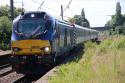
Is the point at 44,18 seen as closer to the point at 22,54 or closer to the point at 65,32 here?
the point at 22,54

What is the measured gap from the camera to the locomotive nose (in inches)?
714

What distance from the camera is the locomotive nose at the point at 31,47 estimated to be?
18.1 metres

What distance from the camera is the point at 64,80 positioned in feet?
43.1

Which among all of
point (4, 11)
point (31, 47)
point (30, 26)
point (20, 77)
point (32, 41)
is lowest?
point (20, 77)

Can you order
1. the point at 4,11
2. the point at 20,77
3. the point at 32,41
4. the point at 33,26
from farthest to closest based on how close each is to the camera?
the point at 4,11 → the point at 20,77 → the point at 33,26 → the point at 32,41

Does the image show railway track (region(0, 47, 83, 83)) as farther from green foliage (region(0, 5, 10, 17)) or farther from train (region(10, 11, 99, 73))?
green foliage (region(0, 5, 10, 17))

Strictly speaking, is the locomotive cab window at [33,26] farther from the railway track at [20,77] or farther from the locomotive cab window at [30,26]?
the railway track at [20,77]

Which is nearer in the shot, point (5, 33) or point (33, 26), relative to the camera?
point (33, 26)

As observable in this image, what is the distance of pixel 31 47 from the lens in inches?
718

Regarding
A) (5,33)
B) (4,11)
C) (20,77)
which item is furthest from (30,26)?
(4,11)

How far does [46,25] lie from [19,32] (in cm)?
125

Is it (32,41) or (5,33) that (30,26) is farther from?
(5,33)

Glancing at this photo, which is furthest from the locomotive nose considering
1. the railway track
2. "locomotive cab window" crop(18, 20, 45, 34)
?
the railway track

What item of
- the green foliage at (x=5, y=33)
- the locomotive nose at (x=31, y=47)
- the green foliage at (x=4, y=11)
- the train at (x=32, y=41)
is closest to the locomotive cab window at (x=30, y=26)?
the train at (x=32, y=41)
